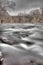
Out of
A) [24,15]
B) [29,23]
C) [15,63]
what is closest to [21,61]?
[15,63]

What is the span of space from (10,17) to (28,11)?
819 mm

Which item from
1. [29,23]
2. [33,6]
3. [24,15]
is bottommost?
[29,23]

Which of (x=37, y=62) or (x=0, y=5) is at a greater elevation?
(x=0, y=5)

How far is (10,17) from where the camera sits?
582cm

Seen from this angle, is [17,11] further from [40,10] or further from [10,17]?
[40,10]

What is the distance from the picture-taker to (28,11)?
5.82m

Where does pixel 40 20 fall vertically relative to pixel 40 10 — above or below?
below

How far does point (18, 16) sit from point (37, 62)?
4.57m

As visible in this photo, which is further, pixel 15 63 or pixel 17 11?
pixel 17 11

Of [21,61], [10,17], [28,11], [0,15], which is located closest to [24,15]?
[28,11]

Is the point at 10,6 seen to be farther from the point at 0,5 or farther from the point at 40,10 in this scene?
the point at 40,10

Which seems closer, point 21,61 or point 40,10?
point 21,61

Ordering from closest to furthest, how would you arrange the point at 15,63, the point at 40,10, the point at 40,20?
1. the point at 15,63
2. the point at 40,10
3. the point at 40,20

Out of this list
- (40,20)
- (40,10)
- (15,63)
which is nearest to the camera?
(15,63)
